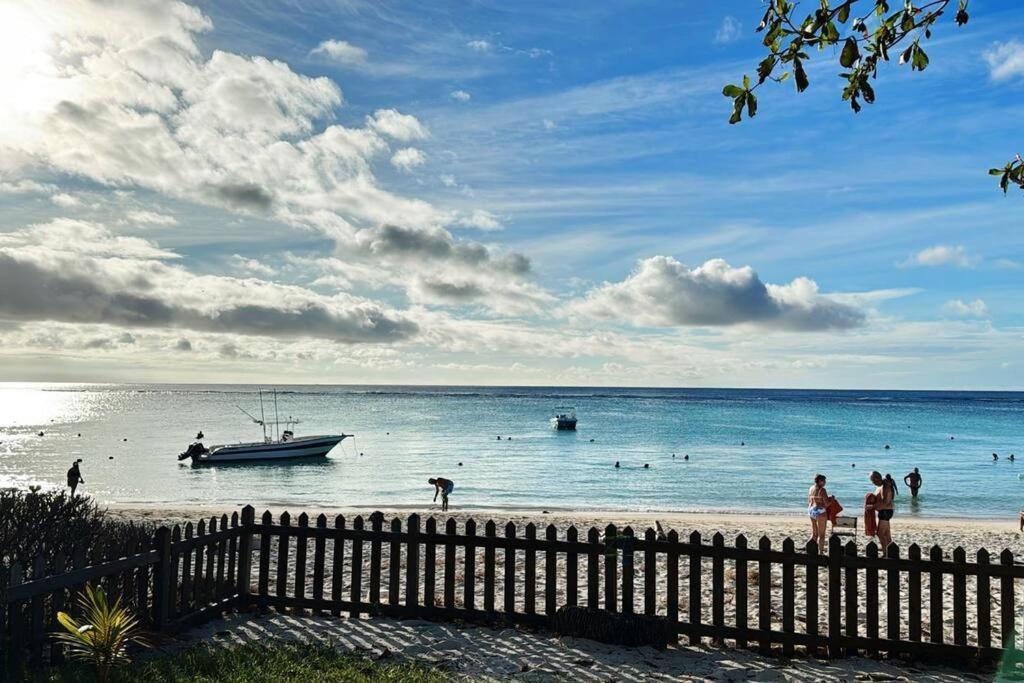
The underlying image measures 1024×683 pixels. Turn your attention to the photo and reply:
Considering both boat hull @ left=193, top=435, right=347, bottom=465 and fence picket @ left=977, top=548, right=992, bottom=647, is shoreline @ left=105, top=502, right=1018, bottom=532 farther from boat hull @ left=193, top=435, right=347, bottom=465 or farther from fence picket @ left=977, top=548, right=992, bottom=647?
boat hull @ left=193, top=435, right=347, bottom=465

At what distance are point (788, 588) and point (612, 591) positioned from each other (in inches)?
79.8

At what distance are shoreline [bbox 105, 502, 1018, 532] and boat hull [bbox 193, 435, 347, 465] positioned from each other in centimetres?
2250

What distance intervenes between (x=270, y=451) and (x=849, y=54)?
61.8 metres

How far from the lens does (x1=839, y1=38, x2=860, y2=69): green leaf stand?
180 inches

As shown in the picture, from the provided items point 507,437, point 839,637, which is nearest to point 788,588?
point 839,637

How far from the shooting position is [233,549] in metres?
10.2

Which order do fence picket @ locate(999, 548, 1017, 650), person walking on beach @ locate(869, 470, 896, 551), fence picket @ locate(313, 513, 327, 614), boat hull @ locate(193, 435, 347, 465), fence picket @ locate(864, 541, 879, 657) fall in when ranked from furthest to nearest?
boat hull @ locate(193, 435, 347, 465) < person walking on beach @ locate(869, 470, 896, 551) < fence picket @ locate(313, 513, 327, 614) < fence picket @ locate(864, 541, 879, 657) < fence picket @ locate(999, 548, 1017, 650)

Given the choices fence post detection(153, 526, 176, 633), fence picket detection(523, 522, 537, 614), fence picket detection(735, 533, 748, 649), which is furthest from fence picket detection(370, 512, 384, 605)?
fence picket detection(735, 533, 748, 649)

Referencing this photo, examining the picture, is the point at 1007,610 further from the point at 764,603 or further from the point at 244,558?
the point at 244,558

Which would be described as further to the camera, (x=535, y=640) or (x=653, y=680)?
(x=535, y=640)

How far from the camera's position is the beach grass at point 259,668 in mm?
7309

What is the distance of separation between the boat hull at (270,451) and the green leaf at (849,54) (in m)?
59.7

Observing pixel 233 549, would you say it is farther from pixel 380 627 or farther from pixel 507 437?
pixel 507 437

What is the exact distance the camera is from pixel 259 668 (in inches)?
303
